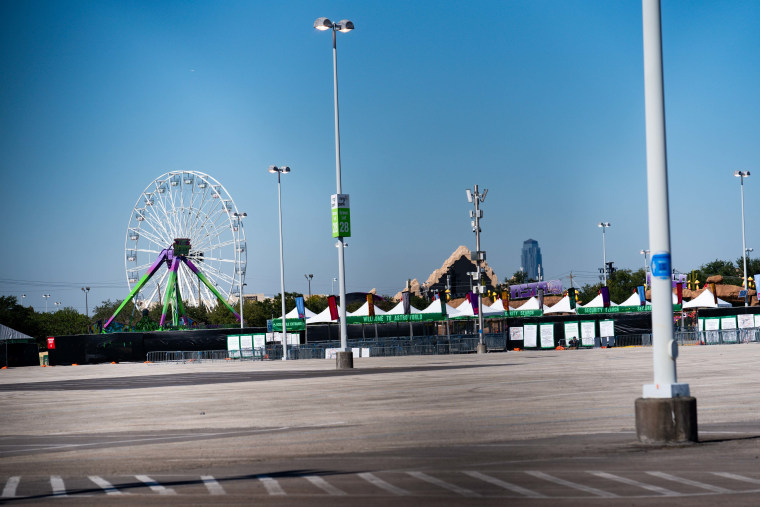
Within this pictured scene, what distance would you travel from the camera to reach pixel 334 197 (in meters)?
35.6

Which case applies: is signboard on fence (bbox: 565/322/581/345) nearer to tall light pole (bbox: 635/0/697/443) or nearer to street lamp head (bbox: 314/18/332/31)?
street lamp head (bbox: 314/18/332/31)

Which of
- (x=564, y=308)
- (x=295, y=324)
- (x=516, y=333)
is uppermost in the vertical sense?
(x=564, y=308)

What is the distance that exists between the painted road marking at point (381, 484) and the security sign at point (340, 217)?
25.9m

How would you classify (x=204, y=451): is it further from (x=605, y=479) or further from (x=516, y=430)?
(x=605, y=479)

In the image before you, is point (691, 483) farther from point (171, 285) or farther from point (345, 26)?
point (171, 285)

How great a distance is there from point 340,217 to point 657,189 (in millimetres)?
24722

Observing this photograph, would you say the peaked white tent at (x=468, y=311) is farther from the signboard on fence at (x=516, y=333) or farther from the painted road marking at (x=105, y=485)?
the painted road marking at (x=105, y=485)

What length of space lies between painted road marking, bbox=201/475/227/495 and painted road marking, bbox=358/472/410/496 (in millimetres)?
1472

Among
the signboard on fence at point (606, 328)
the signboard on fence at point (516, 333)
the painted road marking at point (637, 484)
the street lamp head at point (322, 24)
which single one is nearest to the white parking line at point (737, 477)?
the painted road marking at point (637, 484)

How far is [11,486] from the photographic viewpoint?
9500 millimetres

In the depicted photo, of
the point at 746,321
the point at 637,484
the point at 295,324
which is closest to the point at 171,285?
the point at 295,324

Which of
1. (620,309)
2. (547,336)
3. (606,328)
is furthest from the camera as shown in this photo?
(620,309)

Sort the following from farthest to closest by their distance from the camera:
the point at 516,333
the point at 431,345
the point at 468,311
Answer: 1. the point at 468,311
2. the point at 516,333
3. the point at 431,345

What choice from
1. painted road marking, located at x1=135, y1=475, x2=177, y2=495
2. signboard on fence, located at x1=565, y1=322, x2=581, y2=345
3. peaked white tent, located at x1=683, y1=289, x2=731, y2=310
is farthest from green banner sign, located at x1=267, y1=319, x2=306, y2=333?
painted road marking, located at x1=135, y1=475, x2=177, y2=495
